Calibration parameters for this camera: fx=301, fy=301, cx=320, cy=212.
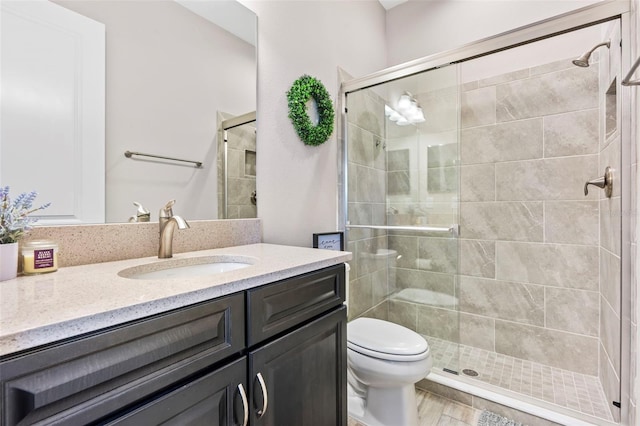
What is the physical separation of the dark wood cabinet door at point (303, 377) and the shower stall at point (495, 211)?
94 centimetres

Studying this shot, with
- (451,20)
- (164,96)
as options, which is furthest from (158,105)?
(451,20)

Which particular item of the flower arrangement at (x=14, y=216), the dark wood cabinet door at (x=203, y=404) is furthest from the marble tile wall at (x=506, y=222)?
the flower arrangement at (x=14, y=216)

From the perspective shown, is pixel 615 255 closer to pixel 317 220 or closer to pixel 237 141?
pixel 317 220

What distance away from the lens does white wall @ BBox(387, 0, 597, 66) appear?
1979mm

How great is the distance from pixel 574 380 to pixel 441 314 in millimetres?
787

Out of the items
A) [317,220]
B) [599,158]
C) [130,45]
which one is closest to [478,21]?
[599,158]

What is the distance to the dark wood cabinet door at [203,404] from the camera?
1.88ft

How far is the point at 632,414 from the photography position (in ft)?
3.92

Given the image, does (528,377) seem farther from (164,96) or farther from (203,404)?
(164,96)

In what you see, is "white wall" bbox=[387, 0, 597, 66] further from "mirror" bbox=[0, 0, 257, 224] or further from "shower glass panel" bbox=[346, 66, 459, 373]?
"mirror" bbox=[0, 0, 257, 224]

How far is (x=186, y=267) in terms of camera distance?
3.57 ft

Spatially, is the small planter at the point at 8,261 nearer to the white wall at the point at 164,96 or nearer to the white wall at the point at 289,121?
the white wall at the point at 164,96

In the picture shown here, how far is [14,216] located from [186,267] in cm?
48

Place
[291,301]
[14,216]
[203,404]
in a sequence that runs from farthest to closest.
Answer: [291,301]
[14,216]
[203,404]
